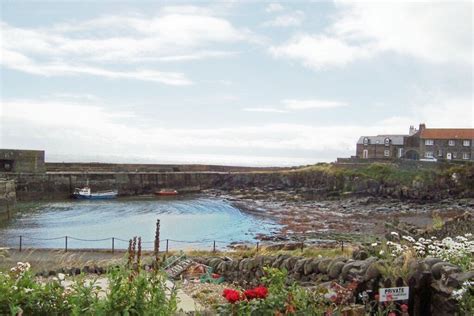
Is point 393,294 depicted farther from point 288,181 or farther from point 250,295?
point 288,181

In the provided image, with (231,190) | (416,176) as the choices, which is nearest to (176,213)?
(231,190)

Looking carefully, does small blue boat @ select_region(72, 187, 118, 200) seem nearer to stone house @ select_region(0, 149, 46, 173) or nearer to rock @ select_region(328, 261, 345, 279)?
stone house @ select_region(0, 149, 46, 173)

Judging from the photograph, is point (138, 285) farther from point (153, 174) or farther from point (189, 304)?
point (153, 174)

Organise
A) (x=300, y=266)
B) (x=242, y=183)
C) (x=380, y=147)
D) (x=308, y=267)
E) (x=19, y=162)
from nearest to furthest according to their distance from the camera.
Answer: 1. (x=308, y=267)
2. (x=300, y=266)
3. (x=19, y=162)
4. (x=242, y=183)
5. (x=380, y=147)

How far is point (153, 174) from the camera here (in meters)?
59.4

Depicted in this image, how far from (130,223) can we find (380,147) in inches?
1748

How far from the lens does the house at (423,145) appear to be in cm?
6494

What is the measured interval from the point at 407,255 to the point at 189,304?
11.2ft

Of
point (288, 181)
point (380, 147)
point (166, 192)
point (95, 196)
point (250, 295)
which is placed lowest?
point (95, 196)

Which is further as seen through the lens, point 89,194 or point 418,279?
point 89,194

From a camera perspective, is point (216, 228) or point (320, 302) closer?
point (320, 302)

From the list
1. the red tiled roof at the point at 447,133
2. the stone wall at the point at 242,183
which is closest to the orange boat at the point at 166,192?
the stone wall at the point at 242,183

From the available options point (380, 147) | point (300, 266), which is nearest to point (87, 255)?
point (300, 266)

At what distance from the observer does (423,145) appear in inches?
2648
